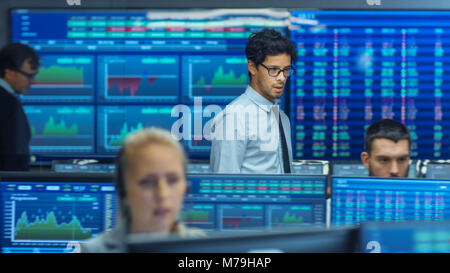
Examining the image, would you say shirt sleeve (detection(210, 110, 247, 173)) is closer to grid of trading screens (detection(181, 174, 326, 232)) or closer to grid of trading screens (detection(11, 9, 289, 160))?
grid of trading screens (detection(181, 174, 326, 232))

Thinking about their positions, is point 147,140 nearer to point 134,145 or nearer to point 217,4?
point 134,145

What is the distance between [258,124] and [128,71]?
1788 mm

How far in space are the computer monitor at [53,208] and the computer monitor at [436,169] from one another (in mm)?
2675

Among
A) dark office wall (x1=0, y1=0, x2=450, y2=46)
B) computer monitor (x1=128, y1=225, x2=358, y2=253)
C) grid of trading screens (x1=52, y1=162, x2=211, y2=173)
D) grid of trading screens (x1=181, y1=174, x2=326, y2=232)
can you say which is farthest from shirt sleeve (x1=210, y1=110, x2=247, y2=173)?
dark office wall (x1=0, y1=0, x2=450, y2=46)

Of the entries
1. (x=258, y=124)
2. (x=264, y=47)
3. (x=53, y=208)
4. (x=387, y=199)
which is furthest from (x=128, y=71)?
(x=387, y=199)

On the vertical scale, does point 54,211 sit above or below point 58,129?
below

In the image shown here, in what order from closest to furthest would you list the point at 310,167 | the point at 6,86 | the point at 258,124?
the point at 258,124
the point at 6,86
the point at 310,167

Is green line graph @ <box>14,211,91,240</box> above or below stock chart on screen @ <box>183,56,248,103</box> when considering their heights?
below

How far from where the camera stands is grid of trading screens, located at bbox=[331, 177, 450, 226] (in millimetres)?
1993

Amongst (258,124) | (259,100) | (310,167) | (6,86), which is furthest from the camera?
(310,167)

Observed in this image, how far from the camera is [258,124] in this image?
2740 millimetres

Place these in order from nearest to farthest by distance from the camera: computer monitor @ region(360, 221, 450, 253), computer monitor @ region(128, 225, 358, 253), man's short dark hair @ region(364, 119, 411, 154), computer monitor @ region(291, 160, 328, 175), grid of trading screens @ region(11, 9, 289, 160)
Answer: computer monitor @ region(128, 225, 358, 253) → computer monitor @ region(360, 221, 450, 253) → man's short dark hair @ region(364, 119, 411, 154) → computer monitor @ region(291, 160, 328, 175) → grid of trading screens @ region(11, 9, 289, 160)

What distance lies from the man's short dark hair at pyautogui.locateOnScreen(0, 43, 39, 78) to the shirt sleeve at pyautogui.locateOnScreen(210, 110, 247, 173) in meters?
1.96
